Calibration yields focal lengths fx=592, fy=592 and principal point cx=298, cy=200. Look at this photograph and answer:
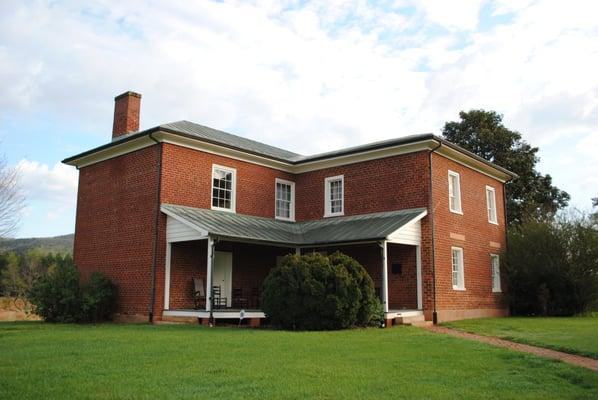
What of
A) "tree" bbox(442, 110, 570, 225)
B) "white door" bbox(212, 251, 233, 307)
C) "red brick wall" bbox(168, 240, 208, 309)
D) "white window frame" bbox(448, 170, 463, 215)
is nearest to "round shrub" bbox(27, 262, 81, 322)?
"red brick wall" bbox(168, 240, 208, 309)

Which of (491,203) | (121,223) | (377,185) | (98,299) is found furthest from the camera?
(491,203)

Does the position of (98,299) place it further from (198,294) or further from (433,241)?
(433,241)

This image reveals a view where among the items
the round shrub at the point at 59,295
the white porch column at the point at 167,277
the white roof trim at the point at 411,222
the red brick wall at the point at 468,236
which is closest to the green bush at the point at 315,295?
the white roof trim at the point at 411,222

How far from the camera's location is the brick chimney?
23.3 metres

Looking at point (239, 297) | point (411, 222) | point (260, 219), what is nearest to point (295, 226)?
point (260, 219)

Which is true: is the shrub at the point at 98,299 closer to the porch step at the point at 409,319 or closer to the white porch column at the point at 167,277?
the white porch column at the point at 167,277

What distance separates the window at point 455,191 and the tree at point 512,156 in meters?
15.1

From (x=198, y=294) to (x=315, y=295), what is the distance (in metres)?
5.49

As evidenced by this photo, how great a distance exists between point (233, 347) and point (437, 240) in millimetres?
10633

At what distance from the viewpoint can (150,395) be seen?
22.1ft

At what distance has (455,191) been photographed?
70.6 feet

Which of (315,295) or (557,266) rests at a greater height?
(557,266)

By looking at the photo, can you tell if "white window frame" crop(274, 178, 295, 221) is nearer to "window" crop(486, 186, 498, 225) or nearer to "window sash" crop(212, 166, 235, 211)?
"window sash" crop(212, 166, 235, 211)

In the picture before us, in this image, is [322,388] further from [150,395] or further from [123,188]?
[123,188]
